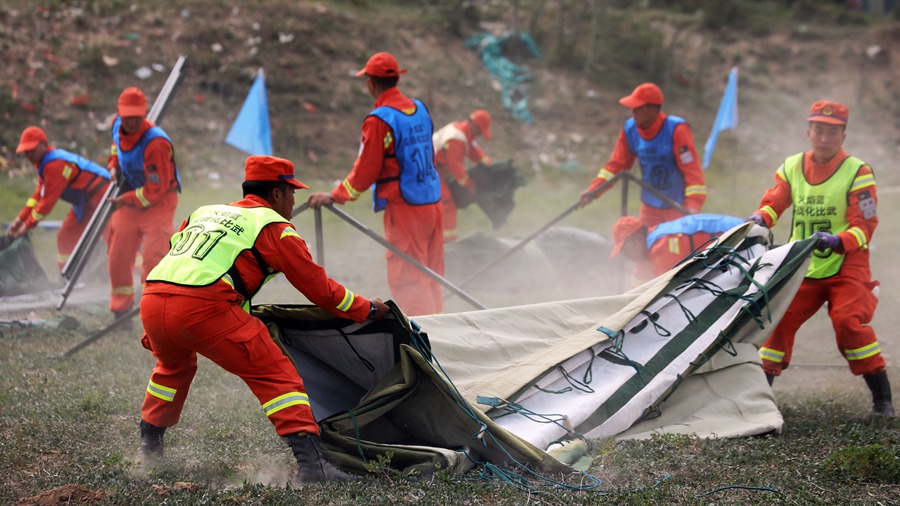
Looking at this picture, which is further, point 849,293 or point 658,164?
point 658,164

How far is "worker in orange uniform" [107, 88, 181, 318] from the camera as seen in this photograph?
7.37 metres

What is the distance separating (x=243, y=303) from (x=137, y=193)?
11.7 feet

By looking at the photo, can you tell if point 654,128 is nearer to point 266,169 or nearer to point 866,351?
point 866,351

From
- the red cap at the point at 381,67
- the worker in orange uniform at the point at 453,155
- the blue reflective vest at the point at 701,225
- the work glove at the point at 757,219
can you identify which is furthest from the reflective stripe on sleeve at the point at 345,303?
the worker in orange uniform at the point at 453,155

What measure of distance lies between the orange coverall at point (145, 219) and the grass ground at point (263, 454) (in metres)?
0.64

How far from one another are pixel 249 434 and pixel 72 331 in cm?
318

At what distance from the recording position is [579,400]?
4.75 meters

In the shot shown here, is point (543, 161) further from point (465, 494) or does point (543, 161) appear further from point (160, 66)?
point (465, 494)

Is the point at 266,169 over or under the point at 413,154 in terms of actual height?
over

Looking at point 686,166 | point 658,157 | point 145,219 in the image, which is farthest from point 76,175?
point 686,166

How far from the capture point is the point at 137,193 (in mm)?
7406

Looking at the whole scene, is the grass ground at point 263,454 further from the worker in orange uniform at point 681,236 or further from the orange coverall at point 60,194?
the orange coverall at point 60,194

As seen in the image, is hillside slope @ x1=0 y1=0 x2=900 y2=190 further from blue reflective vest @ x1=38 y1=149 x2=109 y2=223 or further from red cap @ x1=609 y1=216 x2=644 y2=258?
red cap @ x1=609 y1=216 x2=644 y2=258

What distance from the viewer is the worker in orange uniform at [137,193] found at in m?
7.37
